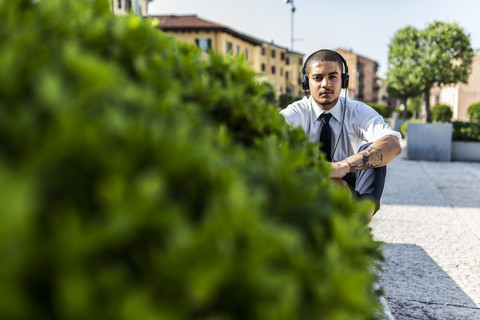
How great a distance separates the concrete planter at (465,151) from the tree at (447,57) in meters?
6.54

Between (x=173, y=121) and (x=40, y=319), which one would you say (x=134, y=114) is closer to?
(x=173, y=121)

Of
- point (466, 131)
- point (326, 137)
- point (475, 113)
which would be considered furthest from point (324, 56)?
point (475, 113)

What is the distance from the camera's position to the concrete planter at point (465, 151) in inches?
535

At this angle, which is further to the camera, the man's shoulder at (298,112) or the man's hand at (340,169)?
the man's shoulder at (298,112)

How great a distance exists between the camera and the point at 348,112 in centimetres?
393

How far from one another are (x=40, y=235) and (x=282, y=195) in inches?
19.4

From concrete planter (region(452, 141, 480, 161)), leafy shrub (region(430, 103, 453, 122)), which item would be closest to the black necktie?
concrete planter (region(452, 141, 480, 161))

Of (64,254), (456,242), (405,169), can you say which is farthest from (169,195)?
(405,169)

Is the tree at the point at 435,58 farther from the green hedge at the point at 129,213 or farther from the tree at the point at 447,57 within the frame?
the green hedge at the point at 129,213

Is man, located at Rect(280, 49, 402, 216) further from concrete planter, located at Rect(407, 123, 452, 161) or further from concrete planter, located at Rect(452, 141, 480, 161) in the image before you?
concrete planter, located at Rect(452, 141, 480, 161)

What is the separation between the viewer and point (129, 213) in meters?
0.58

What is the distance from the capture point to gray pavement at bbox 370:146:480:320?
335 centimetres

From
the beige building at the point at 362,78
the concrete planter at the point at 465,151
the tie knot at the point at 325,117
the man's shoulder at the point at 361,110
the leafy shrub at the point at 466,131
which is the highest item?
the beige building at the point at 362,78

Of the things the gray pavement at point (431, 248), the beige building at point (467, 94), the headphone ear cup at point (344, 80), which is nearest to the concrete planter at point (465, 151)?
the gray pavement at point (431, 248)
